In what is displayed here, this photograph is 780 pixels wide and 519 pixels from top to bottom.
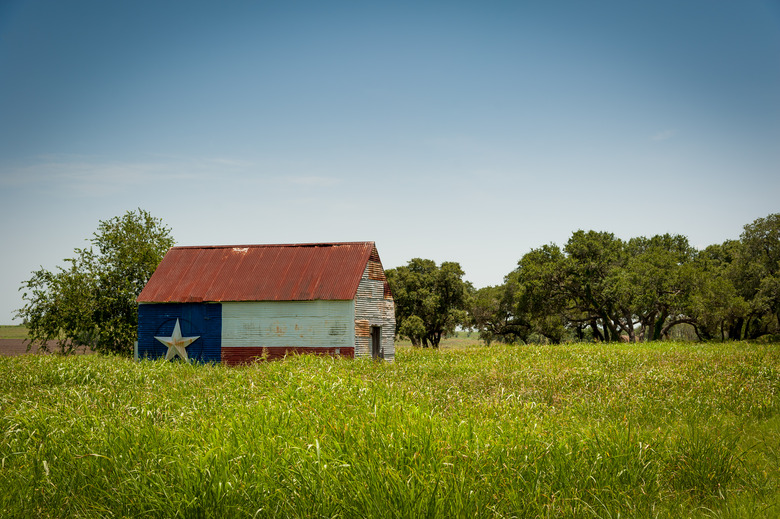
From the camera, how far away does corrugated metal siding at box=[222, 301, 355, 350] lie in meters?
23.1

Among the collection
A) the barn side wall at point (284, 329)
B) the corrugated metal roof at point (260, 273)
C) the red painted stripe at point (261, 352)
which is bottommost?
the red painted stripe at point (261, 352)

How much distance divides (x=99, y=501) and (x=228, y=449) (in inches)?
60.1

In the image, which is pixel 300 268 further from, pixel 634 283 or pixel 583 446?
pixel 634 283

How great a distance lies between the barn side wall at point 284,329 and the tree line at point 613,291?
72.7 feet

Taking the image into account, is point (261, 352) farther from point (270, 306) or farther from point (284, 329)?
point (270, 306)

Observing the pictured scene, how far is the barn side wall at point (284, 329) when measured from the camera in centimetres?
2305

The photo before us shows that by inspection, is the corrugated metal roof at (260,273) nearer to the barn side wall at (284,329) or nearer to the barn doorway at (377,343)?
the barn side wall at (284,329)

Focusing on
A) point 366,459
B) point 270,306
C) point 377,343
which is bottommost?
point 366,459

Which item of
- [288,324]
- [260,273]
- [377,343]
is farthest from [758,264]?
[260,273]

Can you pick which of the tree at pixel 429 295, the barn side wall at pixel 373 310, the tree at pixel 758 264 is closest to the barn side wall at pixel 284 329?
the barn side wall at pixel 373 310

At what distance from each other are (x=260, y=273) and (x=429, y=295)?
29.1 m

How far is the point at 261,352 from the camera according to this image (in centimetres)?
2355

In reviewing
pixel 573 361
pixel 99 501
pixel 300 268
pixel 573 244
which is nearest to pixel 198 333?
pixel 300 268

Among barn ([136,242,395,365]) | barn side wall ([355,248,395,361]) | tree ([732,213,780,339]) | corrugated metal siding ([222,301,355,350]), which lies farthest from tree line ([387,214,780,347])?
corrugated metal siding ([222,301,355,350])
